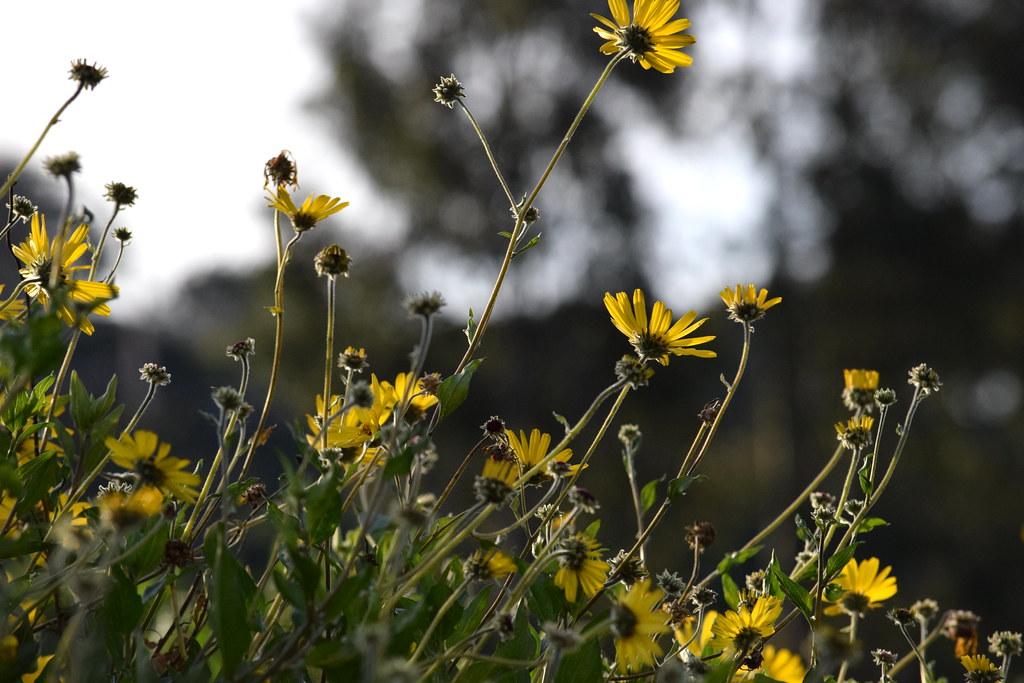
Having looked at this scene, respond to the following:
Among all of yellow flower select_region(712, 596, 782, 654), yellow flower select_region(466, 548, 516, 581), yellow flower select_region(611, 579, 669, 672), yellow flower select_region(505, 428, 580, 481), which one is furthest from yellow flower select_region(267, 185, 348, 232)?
yellow flower select_region(712, 596, 782, 654)

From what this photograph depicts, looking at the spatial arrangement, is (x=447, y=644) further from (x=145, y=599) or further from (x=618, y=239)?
(x=618, y=239)

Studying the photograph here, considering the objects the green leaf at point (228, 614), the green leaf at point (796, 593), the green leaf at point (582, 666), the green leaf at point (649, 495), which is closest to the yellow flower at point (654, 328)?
the green leaf at point (649, 495)

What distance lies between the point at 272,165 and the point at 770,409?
12134 mm

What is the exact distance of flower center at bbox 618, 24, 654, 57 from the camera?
4.59ft

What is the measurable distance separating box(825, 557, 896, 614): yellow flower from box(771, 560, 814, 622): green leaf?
18 cm

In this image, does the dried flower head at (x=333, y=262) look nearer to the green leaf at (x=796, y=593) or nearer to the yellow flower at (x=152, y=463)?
the yellow flower at (x=152, y=463)

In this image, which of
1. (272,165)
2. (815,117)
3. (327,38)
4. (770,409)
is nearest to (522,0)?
(327,38)

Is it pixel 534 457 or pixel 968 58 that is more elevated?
pixel 968 58

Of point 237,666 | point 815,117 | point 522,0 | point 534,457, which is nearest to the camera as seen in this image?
point 237,666

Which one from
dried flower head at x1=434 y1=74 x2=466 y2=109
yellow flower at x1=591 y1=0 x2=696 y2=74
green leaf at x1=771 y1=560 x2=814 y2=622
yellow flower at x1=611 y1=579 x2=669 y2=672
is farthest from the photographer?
dried flower head at x1=434 y1=74 x2=466 y2=109

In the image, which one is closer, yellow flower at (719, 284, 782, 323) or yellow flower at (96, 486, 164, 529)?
yellow flower at (96, 486, 164, 529)

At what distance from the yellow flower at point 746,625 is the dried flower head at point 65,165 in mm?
879

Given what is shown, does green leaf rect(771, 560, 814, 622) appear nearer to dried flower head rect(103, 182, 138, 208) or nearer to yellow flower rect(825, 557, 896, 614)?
yellow flower rect(825, 557, 896, 614)

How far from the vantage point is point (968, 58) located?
44.6ft
